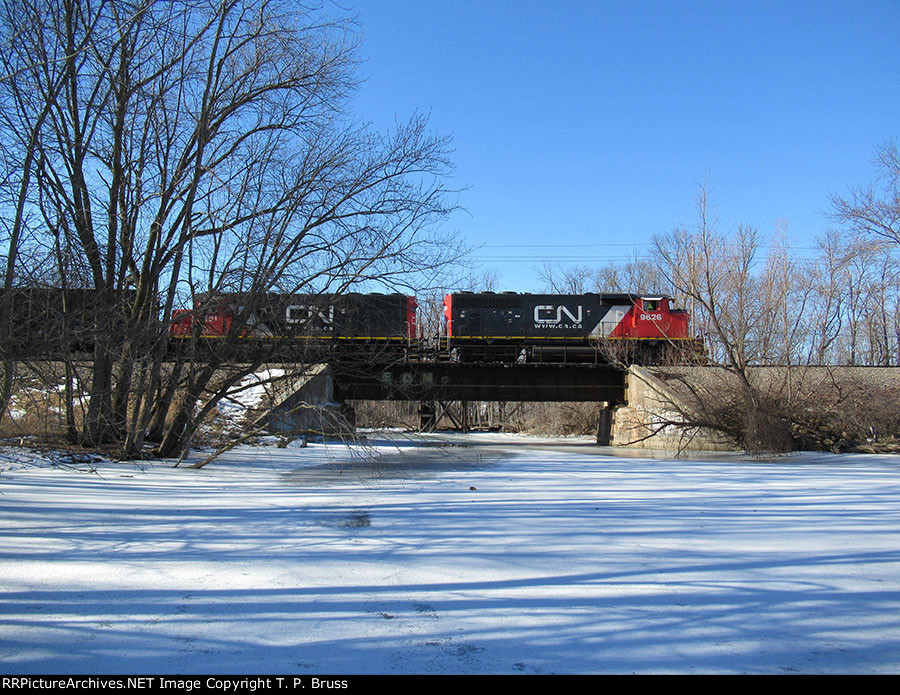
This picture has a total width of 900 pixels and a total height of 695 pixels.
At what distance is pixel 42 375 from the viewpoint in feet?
22.2

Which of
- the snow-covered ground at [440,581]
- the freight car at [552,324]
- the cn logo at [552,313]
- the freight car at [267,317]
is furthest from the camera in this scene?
the cn logo at [552,313]

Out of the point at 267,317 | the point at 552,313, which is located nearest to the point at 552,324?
the point at 552,313

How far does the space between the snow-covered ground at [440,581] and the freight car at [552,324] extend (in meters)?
22.2

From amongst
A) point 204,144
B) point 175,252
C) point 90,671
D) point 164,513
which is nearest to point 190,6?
point 204,144

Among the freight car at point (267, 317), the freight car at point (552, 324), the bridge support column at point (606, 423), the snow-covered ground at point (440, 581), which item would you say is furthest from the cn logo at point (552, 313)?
the snow-covered ground at point (440, 581)

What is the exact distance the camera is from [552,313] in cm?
3125

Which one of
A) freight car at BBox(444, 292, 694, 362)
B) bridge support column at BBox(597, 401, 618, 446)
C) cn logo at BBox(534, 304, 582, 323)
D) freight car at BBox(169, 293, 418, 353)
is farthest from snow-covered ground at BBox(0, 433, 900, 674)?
cn logo at BBox(534, 304, 582, 323)

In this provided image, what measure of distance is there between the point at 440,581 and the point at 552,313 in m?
27.8

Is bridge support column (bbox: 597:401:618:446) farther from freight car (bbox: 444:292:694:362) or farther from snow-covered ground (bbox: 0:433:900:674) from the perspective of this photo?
snow-covered ground (bbox: 0:433:900:674)

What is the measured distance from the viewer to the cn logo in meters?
31.2

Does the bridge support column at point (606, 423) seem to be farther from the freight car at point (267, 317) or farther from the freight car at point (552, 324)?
the freight car at point (267, 317)

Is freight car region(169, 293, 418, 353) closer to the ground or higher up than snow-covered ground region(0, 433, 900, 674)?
higher up

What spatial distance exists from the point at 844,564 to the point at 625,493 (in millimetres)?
3527

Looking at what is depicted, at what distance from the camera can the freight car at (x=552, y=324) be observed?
1176 inches
